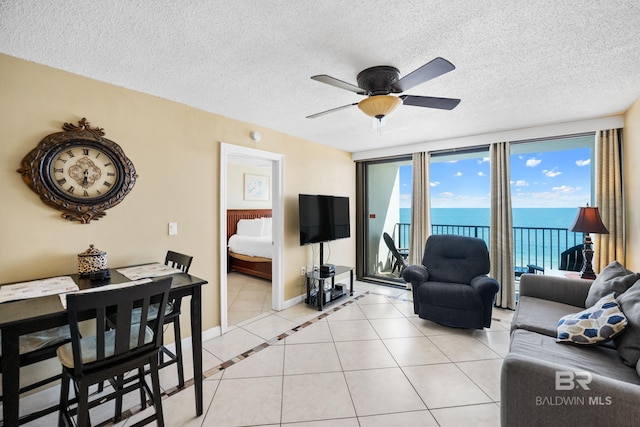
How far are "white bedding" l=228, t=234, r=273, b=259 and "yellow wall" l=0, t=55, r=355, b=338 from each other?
6.27ft

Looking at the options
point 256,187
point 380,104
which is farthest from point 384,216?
point 380,104

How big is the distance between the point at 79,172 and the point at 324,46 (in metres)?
2.03

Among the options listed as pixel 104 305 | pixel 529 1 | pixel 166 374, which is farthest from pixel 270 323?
pixel 529 1

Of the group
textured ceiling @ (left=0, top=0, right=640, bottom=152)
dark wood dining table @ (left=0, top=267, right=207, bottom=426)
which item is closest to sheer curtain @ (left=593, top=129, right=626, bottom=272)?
textured ceiling @ (left=0, top=0, right=640, bottom=152)

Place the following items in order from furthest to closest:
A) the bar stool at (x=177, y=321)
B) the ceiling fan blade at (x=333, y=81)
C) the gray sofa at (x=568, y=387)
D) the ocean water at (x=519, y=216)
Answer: the ocean water at (x=519, y=216)
the bar stool at (x=177, y=321)
the ceiling fan blade at (x=333, y=81)
the gray sofa at (x=568, y=387)

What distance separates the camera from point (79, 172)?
201 cm

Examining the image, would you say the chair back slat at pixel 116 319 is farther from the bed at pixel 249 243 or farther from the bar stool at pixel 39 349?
the bed at pixel 249 243

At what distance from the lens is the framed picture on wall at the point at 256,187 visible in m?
6.49

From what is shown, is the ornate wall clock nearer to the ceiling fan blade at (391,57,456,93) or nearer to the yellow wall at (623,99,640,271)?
the ceiling fan blade at (391,57,456,93)

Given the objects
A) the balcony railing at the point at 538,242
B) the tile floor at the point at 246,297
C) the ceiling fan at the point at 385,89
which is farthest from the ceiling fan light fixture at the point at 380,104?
the balcony railing at the point at 538,242

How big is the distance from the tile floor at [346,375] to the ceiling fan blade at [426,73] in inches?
84.8

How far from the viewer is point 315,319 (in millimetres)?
3318

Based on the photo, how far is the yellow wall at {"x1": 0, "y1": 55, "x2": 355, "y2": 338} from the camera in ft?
5.89

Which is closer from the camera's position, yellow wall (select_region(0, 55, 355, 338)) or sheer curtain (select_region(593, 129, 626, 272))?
yellow wall (select_region(0, 55, 355, 338))
